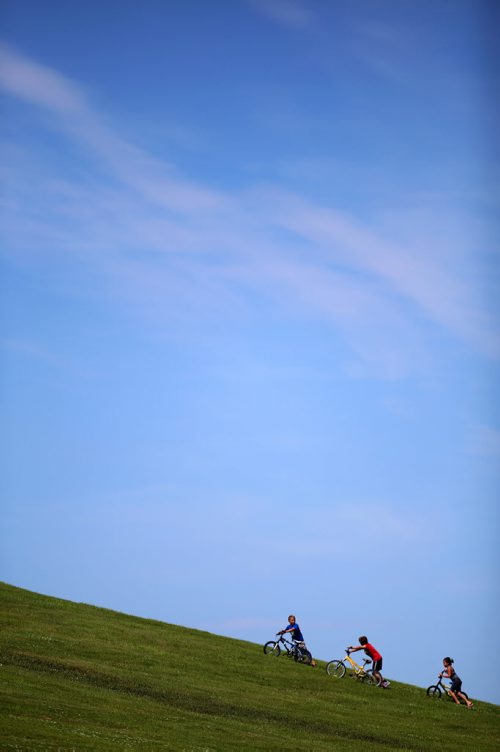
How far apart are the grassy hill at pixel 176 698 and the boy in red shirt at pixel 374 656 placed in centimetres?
122

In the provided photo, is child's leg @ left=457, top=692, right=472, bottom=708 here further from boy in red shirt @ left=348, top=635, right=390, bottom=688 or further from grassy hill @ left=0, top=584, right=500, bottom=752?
boy in red shirt @ left=348, top=635, right=390, bottom=688

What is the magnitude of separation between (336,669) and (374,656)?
7.98 ft

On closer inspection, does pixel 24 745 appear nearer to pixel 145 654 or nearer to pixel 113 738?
pixel 113 738

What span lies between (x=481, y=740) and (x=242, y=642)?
2086cm

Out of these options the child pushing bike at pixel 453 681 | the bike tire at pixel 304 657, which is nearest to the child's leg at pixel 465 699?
the child pushing bike at pixel 453 681

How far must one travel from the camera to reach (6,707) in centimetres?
2989

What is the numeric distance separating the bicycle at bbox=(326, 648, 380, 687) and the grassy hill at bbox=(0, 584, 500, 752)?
0.70 metres

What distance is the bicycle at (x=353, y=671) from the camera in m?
53.4

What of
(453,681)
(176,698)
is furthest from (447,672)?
(176,698)

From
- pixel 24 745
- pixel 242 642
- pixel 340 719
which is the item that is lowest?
pixel 24 745

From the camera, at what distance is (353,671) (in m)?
53.9

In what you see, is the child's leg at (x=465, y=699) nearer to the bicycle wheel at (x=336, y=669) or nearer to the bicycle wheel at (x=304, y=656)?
the bicycle wheel at (x=336, y=669)

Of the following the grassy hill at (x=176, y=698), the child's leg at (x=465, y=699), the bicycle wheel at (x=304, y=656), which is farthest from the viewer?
the bicycle wheel at (x=304, y=656)

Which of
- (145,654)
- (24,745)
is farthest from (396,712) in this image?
(24,745)
